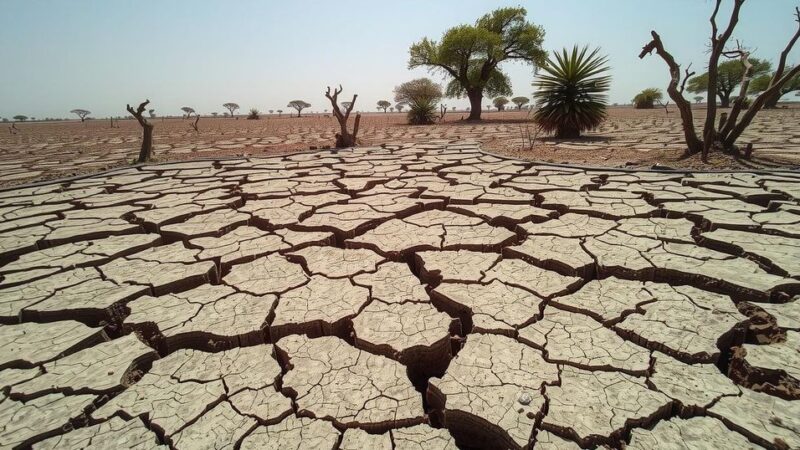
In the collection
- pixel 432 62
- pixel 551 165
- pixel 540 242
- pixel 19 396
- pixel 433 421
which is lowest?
pixel 433 421

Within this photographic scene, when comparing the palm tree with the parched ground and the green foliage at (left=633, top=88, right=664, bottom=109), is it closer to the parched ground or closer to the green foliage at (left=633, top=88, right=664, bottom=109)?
the parched ground

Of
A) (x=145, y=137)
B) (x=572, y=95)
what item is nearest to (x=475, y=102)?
(x=572, y=95)

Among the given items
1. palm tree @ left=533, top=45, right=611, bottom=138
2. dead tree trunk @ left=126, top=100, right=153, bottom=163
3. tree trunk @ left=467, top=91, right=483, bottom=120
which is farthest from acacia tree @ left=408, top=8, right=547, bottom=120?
dead tree trunk @ left=126, top=100, right=153, bottom=163

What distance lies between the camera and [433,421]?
4.46 ft

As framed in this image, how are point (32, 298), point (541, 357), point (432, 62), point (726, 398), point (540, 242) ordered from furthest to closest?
point (432, 62) → point (540, 242) → point (32, 298) → point (541, 357) → point (726, 398)

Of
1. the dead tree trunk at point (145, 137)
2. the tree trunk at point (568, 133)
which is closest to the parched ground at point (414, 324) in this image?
the dead tree trunk at point (145, 137)

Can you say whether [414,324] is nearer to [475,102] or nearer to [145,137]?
[145,137]

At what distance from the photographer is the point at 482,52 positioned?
17156 millimetres

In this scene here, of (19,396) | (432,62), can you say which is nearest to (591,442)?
(19,396)

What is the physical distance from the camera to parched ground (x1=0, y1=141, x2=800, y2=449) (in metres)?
1.22

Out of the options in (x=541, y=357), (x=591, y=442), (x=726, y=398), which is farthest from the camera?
(x=541, y=357)

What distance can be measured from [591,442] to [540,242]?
154cm

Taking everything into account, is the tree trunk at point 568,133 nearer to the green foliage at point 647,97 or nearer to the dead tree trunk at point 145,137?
the dead tree trunk at point 145,137

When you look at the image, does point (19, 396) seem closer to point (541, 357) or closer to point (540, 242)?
point (541, 357)
